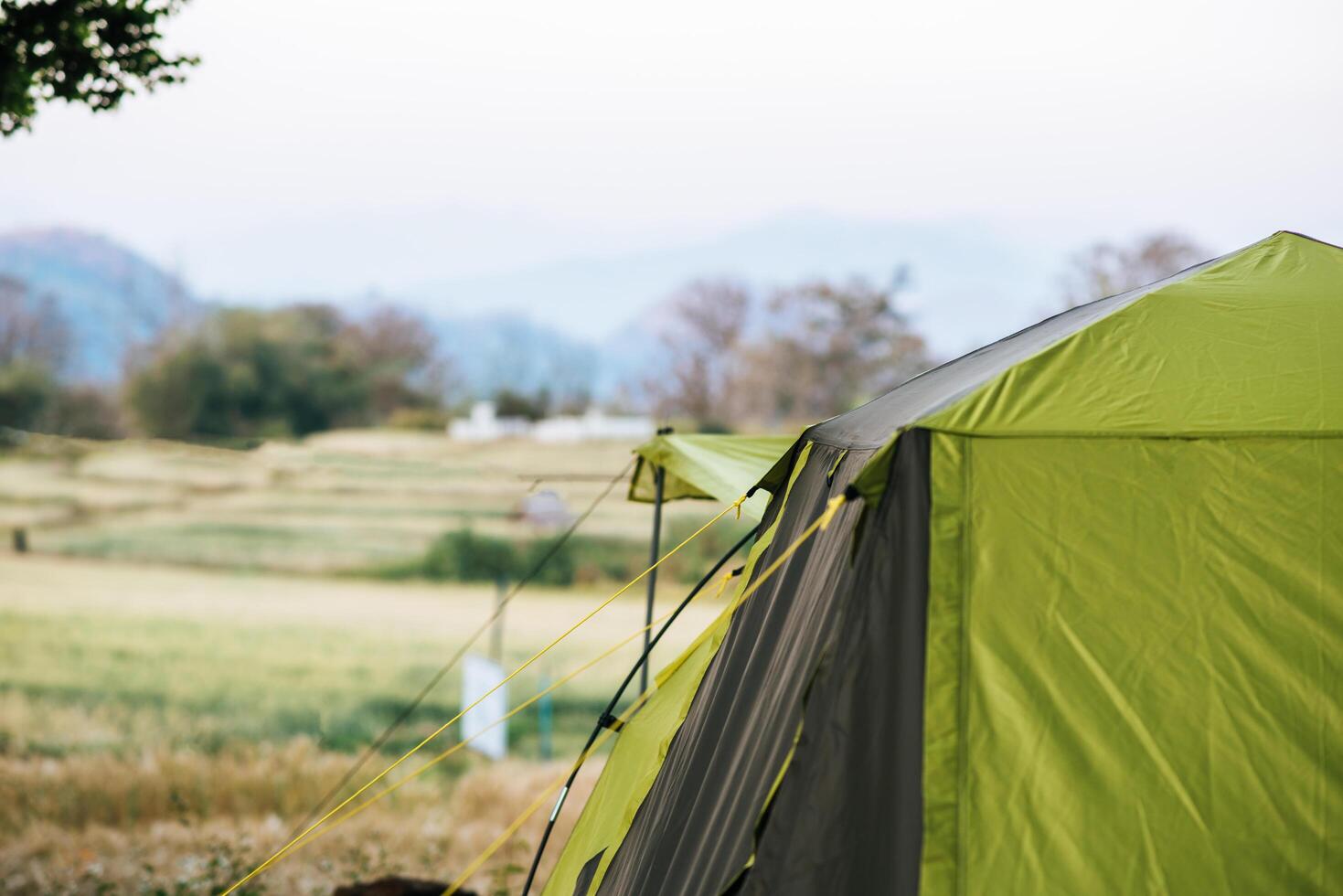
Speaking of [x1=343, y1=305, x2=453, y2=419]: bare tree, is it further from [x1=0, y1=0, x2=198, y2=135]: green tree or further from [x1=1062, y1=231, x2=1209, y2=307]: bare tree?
[x1=0, y1=0, x2=198, y2=135]: green tree

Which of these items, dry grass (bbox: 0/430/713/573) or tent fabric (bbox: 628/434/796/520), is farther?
dry grass (bbox: 0/430/713/573)

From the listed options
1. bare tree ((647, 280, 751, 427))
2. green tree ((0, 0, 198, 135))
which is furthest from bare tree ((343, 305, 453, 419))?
green tree ((0, 0, 198, 135))

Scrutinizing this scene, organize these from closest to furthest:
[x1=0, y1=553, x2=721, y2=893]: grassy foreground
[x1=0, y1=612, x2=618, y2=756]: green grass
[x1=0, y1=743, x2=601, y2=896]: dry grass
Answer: [x1=0, y1=743, x2=601, y2=896]: dry grass
[x1=0, y1=553, x2=721, y2=893]: grassy foreground
[x1=0, y1=612, x2=618, y2=756]: green grass

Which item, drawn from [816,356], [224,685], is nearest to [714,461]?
[224,685]

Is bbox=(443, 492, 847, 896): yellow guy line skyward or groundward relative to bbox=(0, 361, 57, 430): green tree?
groundward

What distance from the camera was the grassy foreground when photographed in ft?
18.9

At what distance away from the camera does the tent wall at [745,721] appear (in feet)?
6.76

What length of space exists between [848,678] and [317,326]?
2410 cm

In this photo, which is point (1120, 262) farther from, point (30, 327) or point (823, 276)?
point (30, 327)

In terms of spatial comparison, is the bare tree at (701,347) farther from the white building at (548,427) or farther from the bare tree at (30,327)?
the bare tree at (30,327)

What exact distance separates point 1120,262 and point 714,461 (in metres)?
20.0

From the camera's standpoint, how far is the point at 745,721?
230 centimetres

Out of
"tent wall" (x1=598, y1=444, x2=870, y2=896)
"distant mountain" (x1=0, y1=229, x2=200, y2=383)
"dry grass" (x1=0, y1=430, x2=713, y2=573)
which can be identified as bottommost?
"dry grass" (x1=0, y1=430, x2=713, y2=573)

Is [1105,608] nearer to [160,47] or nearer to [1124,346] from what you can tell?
[1124,346]
